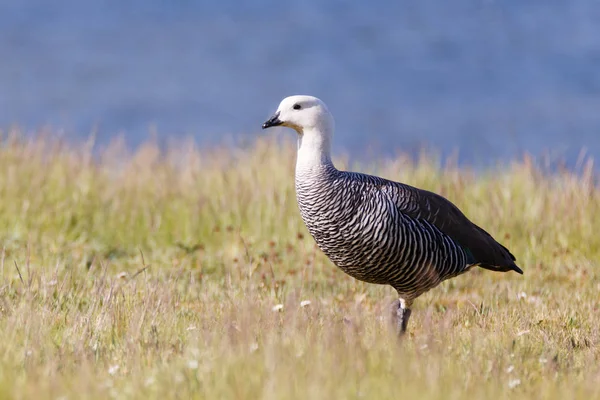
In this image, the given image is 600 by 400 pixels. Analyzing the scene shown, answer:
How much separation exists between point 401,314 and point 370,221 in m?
1.03

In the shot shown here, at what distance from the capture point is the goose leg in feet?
24.7

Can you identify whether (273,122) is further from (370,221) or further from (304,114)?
(370,221)

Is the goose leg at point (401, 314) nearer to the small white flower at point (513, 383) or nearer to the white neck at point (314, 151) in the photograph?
the white neck at point (314, 151)

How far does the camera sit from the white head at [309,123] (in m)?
7.23

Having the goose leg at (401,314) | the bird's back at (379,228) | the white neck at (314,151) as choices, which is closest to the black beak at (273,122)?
the white neck at (314,151)

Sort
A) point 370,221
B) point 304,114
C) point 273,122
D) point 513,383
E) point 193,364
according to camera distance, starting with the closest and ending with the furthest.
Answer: point 193,364 → point 513,383 → point 370,221 → point 304,114 → point 273,122

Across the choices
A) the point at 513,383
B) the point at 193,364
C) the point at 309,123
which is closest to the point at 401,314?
the point at 309,123

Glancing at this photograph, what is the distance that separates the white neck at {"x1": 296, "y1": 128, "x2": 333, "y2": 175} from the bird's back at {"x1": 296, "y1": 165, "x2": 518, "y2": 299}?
4cm

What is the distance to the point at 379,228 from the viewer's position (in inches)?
275

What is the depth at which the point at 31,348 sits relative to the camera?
560 cm

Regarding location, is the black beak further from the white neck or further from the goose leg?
the goose leg

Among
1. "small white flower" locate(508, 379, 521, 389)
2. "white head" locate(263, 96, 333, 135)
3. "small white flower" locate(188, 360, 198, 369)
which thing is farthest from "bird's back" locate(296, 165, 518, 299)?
"small white flower" locate(188, 360, 198, 369)

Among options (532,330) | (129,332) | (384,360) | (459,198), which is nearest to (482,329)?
(532,330)

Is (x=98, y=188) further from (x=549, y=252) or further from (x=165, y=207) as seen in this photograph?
(x=549, y=252)
